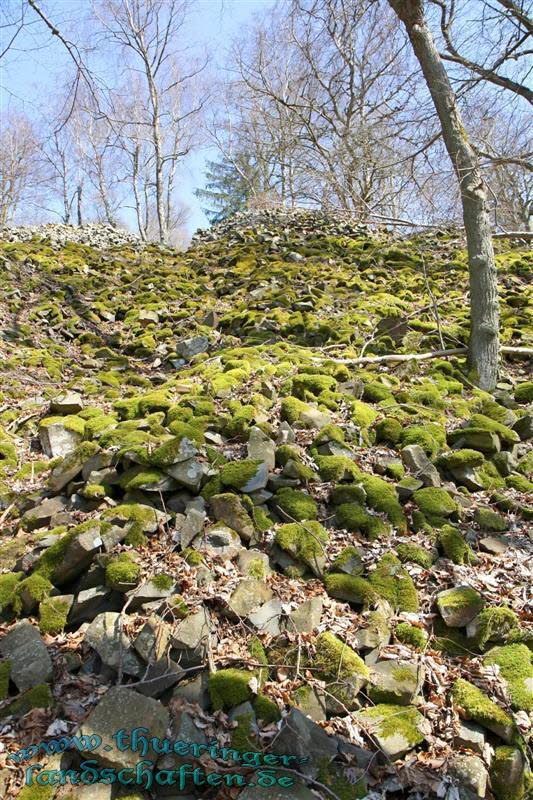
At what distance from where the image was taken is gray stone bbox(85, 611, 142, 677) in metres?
2.63

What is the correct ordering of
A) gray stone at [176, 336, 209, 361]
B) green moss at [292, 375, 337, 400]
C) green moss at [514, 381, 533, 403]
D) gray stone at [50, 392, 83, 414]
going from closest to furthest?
1. gray stone at [50, 392, 83, 414]
2. green moss at [292, 375, 337, 400]
3. green moss at [514, 381, 533, 403]
4. gray stone at [176, 336, 209, 361]

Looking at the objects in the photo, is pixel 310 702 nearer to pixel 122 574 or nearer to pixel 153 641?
pixel 153 641

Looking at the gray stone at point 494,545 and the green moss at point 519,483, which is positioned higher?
the green moss at point 519,483

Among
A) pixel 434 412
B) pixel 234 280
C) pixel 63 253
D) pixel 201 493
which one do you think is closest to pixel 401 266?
pixel 234 280

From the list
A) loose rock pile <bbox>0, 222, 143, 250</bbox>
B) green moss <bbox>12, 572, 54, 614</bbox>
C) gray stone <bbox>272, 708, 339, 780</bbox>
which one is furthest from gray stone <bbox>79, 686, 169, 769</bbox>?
loose rock pile <bbox>0, 222, 143, 250</bbox>

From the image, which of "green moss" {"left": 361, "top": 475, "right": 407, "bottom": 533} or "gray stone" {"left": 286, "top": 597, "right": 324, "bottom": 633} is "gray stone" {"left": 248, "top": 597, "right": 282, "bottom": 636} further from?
"green moss" {"left": 361, "top": 475, "right": 407, "bottom": 533}

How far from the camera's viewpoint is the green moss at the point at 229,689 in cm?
247

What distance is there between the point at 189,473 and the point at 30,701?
5.46 ft

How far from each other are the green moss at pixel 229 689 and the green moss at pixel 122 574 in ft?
2.52

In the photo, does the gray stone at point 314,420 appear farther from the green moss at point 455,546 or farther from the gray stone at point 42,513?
the gray stone at point 42,513

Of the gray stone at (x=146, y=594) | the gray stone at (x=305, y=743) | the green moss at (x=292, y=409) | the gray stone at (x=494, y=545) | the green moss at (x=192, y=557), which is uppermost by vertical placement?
the green moss at (x=292, y=409)

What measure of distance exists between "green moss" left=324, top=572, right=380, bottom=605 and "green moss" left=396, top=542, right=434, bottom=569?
0.39 meters

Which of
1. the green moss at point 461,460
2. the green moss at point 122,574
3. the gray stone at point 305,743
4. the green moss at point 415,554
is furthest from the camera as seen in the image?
the green moss at point 461,460

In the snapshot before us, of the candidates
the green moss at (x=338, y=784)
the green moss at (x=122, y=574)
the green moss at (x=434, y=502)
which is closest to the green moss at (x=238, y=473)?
the green moss at (x=122, y=574)
